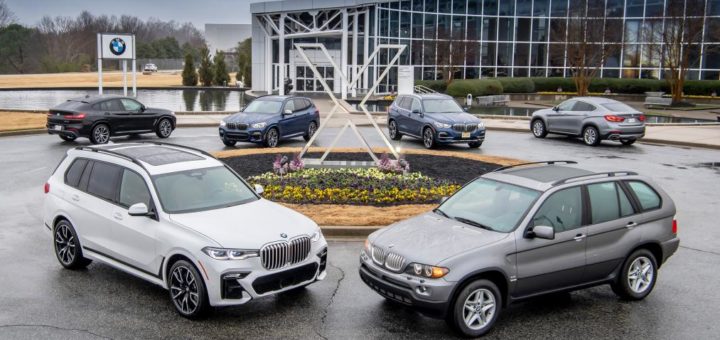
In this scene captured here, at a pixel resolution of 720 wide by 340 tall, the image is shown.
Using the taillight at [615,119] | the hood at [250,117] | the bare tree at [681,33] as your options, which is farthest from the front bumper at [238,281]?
the bare tree at [681,33]

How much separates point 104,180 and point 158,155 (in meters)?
0.72

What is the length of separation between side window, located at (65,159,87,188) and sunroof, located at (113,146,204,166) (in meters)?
0.49

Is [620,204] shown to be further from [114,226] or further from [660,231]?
[114,226]

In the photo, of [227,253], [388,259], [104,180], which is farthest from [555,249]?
[104,180]

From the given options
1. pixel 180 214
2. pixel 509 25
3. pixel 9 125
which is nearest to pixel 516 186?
pixel 180 214

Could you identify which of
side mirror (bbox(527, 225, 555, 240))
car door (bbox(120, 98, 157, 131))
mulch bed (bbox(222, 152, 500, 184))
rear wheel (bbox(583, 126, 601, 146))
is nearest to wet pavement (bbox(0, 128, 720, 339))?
side mirror (bbox(527, 225, 555, 240))

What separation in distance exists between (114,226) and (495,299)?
444 centimetres

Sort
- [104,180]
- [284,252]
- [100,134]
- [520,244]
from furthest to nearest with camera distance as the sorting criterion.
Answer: [100,134], [104,180], [284,252], [520,244]

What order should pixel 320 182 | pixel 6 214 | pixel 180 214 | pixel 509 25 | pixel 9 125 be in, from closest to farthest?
pixel 180 214 → pixel 6 214 → pixel 320 182 → pixel 9 125 → pixel 509 25

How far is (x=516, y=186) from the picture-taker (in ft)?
25.9

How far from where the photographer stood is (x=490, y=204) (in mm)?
7859

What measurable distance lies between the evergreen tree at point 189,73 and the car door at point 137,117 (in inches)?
1723

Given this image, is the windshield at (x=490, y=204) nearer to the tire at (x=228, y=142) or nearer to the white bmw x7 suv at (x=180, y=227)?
the white bmw x7 suv at (x=180, y=227)

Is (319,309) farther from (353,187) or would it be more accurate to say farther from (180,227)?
(353,187)
